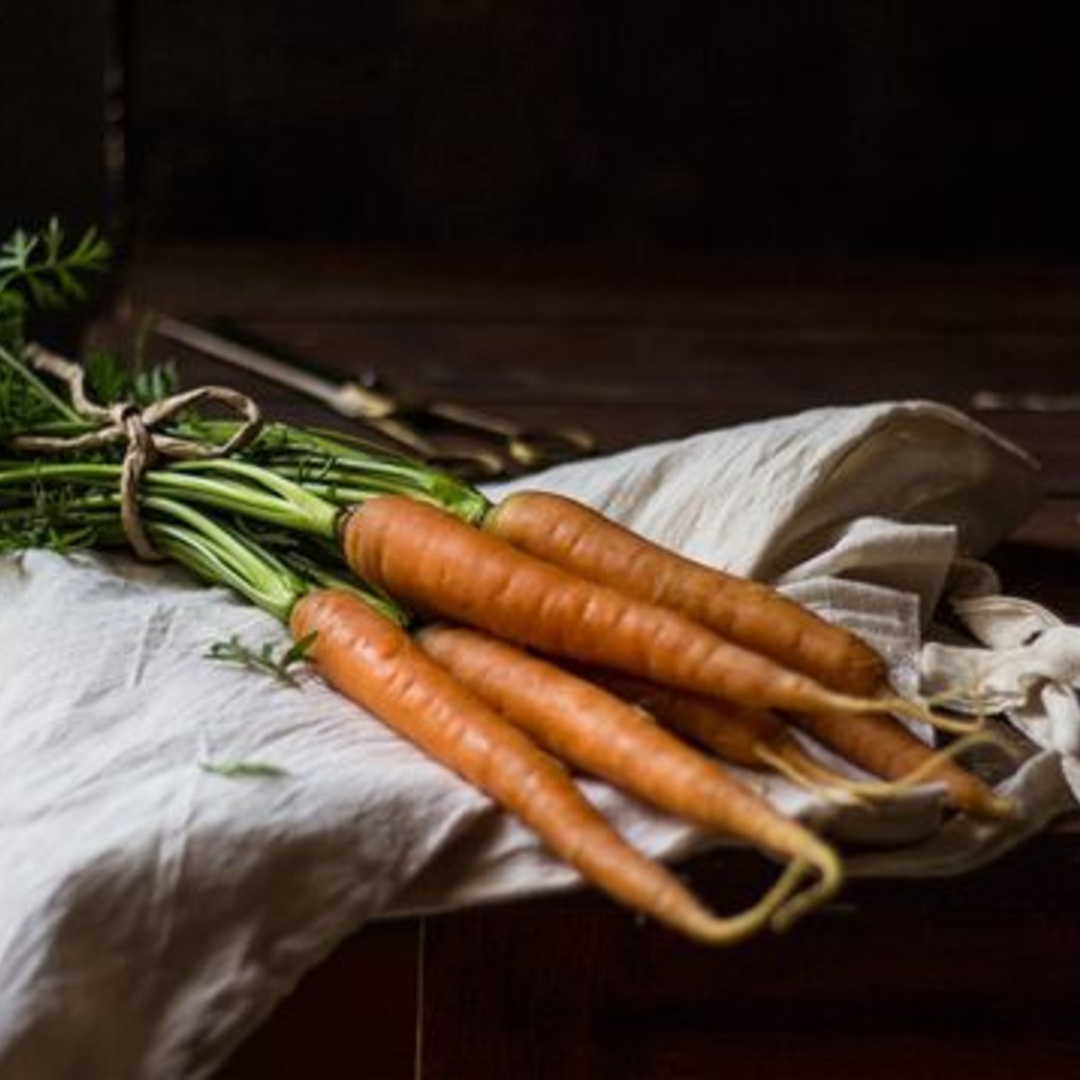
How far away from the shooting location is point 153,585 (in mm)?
1226

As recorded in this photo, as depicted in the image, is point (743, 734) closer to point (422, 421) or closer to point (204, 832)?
point (204, 832)

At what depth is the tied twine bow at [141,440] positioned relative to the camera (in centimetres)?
123

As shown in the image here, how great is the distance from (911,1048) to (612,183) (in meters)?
1.25

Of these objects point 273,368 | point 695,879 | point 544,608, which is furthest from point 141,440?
point 273,368

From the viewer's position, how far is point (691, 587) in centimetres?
108

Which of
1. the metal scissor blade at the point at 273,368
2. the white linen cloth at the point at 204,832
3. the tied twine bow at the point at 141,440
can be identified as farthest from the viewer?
the metal scissor blade at the point at 273,368

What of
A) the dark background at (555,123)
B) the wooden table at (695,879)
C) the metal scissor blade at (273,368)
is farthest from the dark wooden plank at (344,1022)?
the dark background at (555,123)

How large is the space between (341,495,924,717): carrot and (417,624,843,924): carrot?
0.05 ft

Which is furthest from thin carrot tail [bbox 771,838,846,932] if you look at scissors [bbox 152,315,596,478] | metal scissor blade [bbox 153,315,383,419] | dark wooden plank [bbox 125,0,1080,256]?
dark wooden plank [bbox 125,0,1080,256]

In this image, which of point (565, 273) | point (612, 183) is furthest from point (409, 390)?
point (612, 183)

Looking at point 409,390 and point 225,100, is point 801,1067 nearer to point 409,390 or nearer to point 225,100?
point 409,390

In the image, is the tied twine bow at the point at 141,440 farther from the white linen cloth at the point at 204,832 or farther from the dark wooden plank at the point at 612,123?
the dark wooden plank at the point at 612,123

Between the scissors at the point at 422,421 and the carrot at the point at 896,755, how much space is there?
52 cm

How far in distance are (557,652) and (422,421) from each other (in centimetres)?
59
